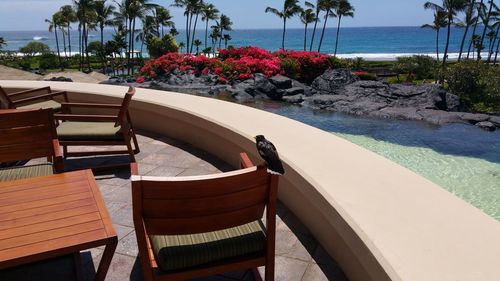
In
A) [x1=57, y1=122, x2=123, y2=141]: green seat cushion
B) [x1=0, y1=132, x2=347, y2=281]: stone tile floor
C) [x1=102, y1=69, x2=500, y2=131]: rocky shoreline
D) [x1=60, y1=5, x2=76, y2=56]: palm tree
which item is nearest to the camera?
[x1=0, y1=132, x2=347, y2=281]: stone tile floor

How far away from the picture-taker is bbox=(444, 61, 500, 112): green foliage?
20812 mm

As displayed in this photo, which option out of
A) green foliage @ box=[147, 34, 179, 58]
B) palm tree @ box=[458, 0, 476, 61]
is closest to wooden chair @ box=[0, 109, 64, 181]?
green foliage @ box=[147, 34, 179, 58]

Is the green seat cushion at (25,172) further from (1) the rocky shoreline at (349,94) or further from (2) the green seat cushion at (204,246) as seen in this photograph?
(1) the rocky shoreline at (349,94)

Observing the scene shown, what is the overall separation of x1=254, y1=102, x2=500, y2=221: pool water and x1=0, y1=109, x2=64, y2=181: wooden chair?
5.71m

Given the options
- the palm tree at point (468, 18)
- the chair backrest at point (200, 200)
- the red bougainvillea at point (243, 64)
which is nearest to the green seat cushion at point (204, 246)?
the chair backrest at point (200, 200)

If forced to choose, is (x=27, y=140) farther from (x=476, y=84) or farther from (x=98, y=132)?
(x=476, y=84)

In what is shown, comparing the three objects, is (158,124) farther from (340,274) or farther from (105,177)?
(340,274)

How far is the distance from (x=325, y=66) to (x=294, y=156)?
21.7m

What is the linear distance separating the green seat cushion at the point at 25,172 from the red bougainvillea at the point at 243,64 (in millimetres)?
17600

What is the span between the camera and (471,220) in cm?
255

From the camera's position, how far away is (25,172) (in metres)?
3.18

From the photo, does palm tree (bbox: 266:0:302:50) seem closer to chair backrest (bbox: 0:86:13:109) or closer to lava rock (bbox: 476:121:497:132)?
lava rock (bbox: 476:121:497:132)

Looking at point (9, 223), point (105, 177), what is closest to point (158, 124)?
point (105, 177)

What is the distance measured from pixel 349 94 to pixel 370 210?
17305mm
